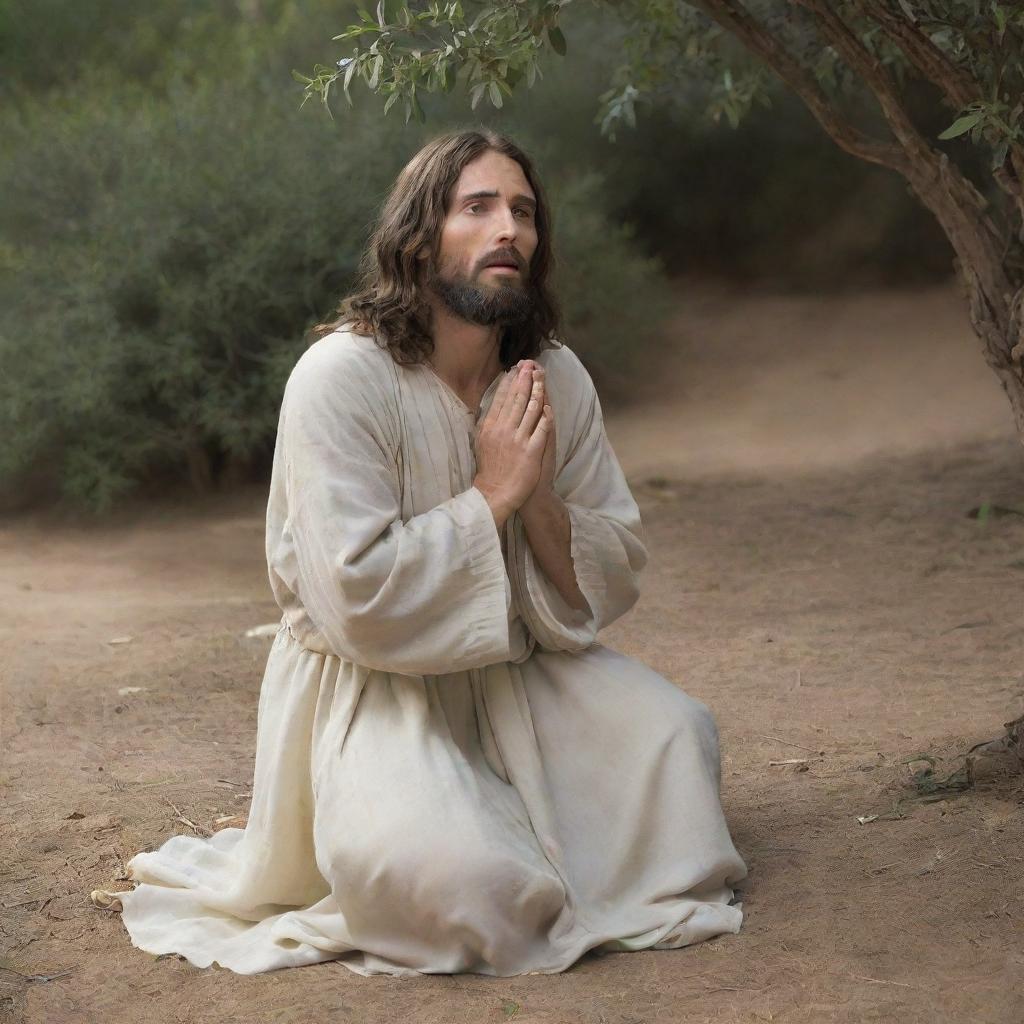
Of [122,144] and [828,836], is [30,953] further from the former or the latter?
[122,144]

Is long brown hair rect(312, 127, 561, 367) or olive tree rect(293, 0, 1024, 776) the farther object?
olive tree rect(293, 0, 1024, 776)

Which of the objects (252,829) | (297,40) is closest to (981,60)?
(252,829)

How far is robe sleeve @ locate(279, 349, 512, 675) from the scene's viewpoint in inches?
123

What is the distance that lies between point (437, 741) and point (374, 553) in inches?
17.8

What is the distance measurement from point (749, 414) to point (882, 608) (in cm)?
426

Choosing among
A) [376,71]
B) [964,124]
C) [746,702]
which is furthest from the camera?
[746,702]

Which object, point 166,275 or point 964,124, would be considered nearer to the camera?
point 964,124

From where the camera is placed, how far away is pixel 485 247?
131 inches

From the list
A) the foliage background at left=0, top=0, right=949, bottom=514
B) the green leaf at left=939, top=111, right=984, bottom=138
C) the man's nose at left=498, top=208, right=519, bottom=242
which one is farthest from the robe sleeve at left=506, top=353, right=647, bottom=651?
the foliage background at left=0, top=0, right=949, bottom=514

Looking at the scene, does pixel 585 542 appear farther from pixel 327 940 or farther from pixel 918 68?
pixel 918 68

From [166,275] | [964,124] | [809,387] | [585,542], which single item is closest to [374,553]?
[585,542]

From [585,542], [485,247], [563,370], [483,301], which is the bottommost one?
[585,542]

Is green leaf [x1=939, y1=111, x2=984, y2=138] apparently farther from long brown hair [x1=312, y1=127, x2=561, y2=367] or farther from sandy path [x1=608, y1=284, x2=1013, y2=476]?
sandy path [x1=608, y1=284, x2=1013, y2=476]

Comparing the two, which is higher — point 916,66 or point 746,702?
point 916,66
